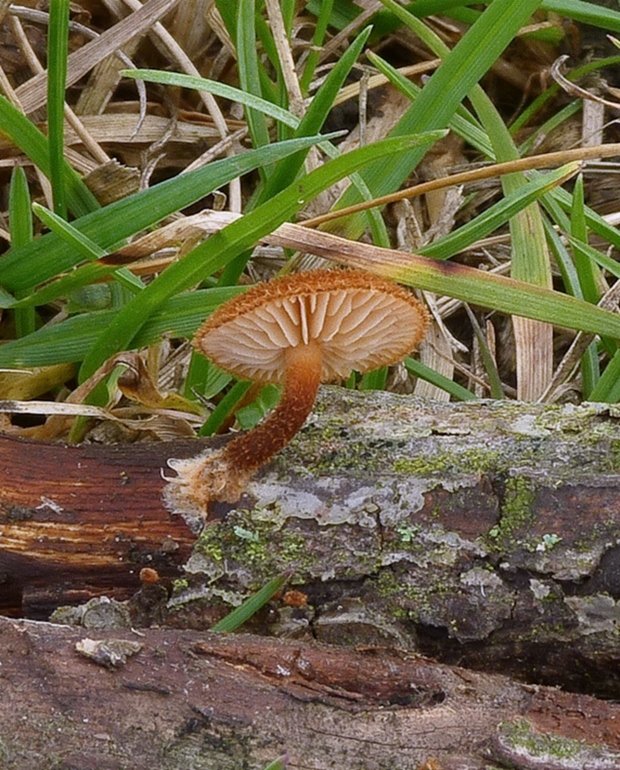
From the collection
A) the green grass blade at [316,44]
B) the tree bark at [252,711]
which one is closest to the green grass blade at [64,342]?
the tree bark at [252,711]

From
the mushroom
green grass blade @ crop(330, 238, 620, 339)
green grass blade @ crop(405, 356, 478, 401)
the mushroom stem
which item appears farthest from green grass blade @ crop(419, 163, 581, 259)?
the mushroom stem

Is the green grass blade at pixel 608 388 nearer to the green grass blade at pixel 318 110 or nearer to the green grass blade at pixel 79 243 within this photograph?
the green grass blade at pixel 318 110

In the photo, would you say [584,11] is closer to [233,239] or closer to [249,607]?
[233,239]

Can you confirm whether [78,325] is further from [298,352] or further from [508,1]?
[508,1]

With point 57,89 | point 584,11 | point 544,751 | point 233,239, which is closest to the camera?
→ point 544,751

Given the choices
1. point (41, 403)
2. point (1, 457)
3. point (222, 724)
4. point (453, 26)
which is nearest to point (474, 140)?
point (453, 26)

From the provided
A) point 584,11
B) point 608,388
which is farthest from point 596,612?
point 584,11
